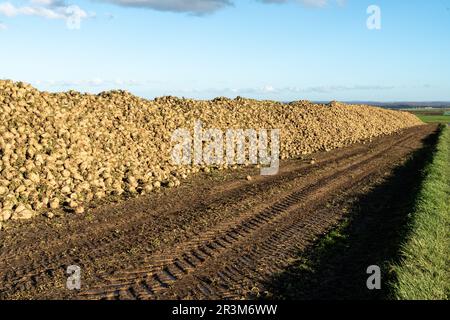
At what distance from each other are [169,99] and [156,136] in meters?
5.79

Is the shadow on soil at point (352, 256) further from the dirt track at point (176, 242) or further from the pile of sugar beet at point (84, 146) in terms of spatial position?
the pile of sugar beet at point (84, 146)

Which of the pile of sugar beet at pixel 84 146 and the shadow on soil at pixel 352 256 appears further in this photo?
the pile of sugar beet at pixel 84 146

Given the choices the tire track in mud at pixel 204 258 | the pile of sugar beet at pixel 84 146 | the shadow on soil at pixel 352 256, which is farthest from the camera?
the pile of sugar beet at pixel 84 146

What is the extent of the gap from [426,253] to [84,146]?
37.0 feet

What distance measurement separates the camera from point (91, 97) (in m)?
17.8

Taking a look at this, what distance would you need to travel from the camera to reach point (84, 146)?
46.8 feet

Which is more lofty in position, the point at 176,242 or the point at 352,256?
the point at 176,242

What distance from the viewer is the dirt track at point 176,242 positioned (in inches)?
278

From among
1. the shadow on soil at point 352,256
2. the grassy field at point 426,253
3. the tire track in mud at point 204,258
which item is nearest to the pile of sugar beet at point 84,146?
the tire track in mud at point 204,258

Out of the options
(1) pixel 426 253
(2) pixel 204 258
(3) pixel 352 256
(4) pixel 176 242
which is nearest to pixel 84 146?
(4) pixel 176 242

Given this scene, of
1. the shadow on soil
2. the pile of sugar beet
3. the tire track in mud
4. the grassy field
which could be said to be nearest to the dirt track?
the tire track in mud

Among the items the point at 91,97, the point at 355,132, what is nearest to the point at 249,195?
the point at 91,97

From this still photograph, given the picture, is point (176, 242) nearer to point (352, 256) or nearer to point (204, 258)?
point (204, 258)

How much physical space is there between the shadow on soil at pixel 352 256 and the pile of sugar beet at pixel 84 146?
6.43 m
